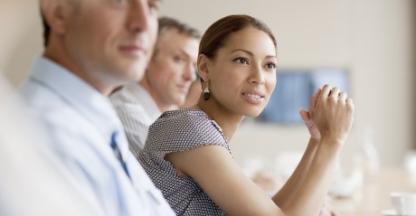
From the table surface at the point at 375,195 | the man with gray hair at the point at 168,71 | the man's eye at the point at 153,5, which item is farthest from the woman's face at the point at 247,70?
the table surface at the point at 375,195

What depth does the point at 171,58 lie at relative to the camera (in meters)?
1.70

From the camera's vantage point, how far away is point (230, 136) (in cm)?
119

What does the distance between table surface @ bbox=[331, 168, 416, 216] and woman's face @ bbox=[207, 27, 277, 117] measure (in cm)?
63

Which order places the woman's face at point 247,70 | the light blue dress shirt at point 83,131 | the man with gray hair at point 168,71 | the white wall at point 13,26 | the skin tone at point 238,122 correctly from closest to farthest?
the white wall at point 13,26
the light blue dress shirt at point 83,131
the skin tone at point 238,122
the woman's face at point 247,70
the man with gray hair at point 168,71

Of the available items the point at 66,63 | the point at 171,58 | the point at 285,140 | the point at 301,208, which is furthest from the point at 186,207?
the point at 285,140

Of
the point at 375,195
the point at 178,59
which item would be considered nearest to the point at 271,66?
the point at 178,59

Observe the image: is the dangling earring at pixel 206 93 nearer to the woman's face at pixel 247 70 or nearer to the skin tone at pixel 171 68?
the woman's face at pixel 247 70

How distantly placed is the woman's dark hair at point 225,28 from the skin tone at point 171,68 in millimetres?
507

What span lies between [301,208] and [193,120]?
229 mm

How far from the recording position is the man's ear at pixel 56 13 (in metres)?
0.69

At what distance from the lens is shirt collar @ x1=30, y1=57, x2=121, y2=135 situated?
26.8 inches

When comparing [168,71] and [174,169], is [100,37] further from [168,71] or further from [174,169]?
[168,71]

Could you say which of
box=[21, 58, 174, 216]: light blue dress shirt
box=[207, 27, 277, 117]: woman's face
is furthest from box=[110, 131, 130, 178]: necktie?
box=[207, 27, 277, 117]: woman's face

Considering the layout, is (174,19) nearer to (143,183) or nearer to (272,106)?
(143,183)
